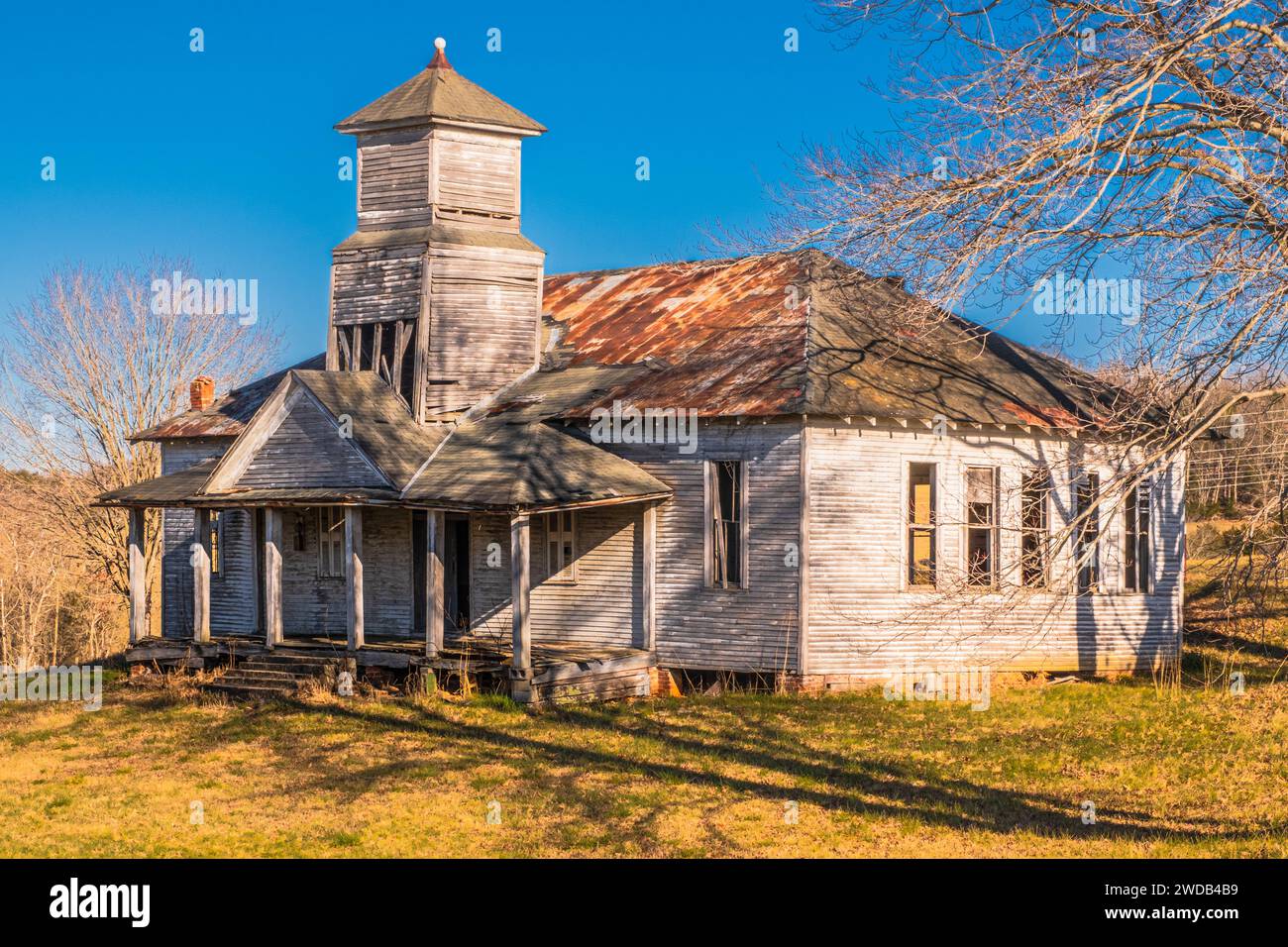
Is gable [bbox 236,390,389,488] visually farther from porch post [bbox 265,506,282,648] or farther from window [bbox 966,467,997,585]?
window [bbox 966,467,997,585]

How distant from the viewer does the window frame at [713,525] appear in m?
19.5

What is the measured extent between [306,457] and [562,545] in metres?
4.12

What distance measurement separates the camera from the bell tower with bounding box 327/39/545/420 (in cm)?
2255

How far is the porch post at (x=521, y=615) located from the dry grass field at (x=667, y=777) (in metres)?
0.43

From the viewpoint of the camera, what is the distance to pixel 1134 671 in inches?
849

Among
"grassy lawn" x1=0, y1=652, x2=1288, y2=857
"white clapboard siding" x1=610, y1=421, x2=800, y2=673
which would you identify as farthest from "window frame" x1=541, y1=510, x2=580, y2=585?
"grassy lawn" x1=0, y1=652, x2=1288, y2=857

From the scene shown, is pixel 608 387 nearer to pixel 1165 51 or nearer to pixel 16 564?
pixel 1165 51

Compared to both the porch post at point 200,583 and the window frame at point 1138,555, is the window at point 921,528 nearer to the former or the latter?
the window frame at point 1138,555

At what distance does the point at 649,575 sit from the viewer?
2012cm

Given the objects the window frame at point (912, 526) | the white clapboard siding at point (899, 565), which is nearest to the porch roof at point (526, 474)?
the white clapboard siding at point (899, 565)

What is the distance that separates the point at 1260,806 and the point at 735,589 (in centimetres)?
854

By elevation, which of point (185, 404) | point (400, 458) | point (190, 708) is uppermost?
point (185, 404)

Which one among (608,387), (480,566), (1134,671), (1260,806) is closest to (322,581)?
(480,566)

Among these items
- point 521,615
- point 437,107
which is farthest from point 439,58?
point 521,615
